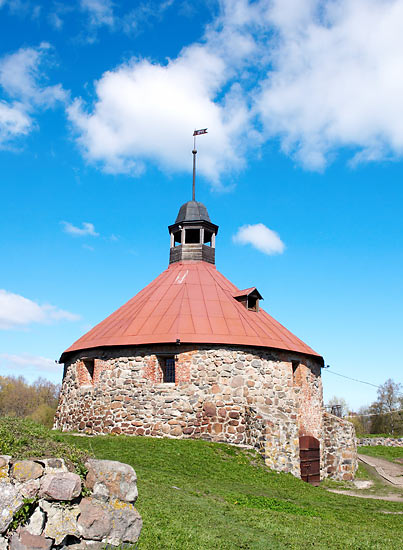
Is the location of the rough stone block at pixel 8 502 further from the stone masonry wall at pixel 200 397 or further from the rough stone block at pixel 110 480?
the stone masonry wall at pixel 200 397

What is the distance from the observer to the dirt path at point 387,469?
18116 mm

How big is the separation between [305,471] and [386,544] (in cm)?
978

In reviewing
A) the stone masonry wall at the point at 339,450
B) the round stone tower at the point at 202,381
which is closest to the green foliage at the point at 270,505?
the round stone tower at the point at 202,381

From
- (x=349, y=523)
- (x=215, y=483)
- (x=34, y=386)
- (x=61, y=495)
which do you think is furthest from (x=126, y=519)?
(x=34, y=386)

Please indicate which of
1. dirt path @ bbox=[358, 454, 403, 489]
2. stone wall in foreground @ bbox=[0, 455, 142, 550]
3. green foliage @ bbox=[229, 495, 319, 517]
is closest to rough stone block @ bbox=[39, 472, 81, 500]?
stone wall in foreground @ bbox=[0, 455, 142, 550]

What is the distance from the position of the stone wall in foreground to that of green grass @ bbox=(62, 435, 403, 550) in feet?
1.80

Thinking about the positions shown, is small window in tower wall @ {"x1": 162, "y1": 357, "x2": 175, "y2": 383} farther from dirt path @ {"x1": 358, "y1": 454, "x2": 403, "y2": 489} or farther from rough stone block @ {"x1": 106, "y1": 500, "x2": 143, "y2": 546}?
rough stone block @ {"x1": 106, "y1": 500, "x2": 143, "y2": 546}

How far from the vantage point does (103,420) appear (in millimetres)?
16797

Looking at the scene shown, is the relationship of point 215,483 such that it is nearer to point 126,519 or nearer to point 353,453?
point 126,519

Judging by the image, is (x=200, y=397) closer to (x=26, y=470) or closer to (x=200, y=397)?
(x=200, y=397)

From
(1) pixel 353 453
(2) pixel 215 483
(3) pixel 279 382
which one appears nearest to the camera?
(2) pixel 215 483

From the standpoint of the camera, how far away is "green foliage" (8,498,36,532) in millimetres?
4629

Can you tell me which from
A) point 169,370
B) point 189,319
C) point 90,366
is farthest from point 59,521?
point 90,366

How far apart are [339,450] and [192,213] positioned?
12.3 metres
